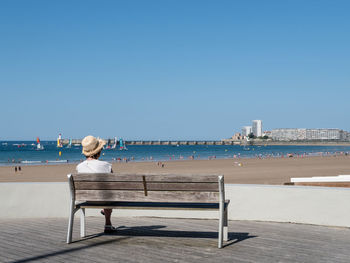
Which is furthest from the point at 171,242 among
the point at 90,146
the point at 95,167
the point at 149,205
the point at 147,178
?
the point at 90,146

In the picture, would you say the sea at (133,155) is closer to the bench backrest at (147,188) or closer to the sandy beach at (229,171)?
the sandy beach at (229,171)

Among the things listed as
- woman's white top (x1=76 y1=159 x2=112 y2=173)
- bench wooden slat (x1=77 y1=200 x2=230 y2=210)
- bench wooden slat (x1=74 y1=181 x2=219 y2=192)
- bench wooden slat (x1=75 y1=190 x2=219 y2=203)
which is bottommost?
bench wooden slat (x1=77 y1=200 x2=230 y2=210)

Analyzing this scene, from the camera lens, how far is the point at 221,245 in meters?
4.73

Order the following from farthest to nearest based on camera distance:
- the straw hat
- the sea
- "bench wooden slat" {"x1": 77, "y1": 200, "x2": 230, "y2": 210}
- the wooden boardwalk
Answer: the sea
the straw hat
"bench wooden slat" {"x1": 77, "y1": 200, "x2": 230, "y2": 210}
the wooden boardwalk

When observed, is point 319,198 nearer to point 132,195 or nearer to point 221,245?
point 221,245

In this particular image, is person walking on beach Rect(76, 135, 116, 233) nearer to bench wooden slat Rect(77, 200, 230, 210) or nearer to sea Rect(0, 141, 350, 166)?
bench wooden slat Rect(77, 200, 230, 210)

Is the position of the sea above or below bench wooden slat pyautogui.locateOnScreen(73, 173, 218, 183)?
below

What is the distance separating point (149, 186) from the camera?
196 inches

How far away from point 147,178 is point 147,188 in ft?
0.54

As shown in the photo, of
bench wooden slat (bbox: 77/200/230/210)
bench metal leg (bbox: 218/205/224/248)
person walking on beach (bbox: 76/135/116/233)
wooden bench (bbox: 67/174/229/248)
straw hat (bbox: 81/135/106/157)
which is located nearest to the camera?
bench metal leg (bbox: 218/205/224/248)

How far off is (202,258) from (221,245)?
48 cm

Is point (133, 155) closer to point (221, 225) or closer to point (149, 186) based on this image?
point (149, 186)

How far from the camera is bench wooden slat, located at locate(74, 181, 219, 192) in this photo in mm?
4852

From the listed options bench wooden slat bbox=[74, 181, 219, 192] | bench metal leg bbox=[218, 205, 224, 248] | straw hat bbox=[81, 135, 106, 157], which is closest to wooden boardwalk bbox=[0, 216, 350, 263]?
bench metal leg bbox=[218, 205, 224, 248]
